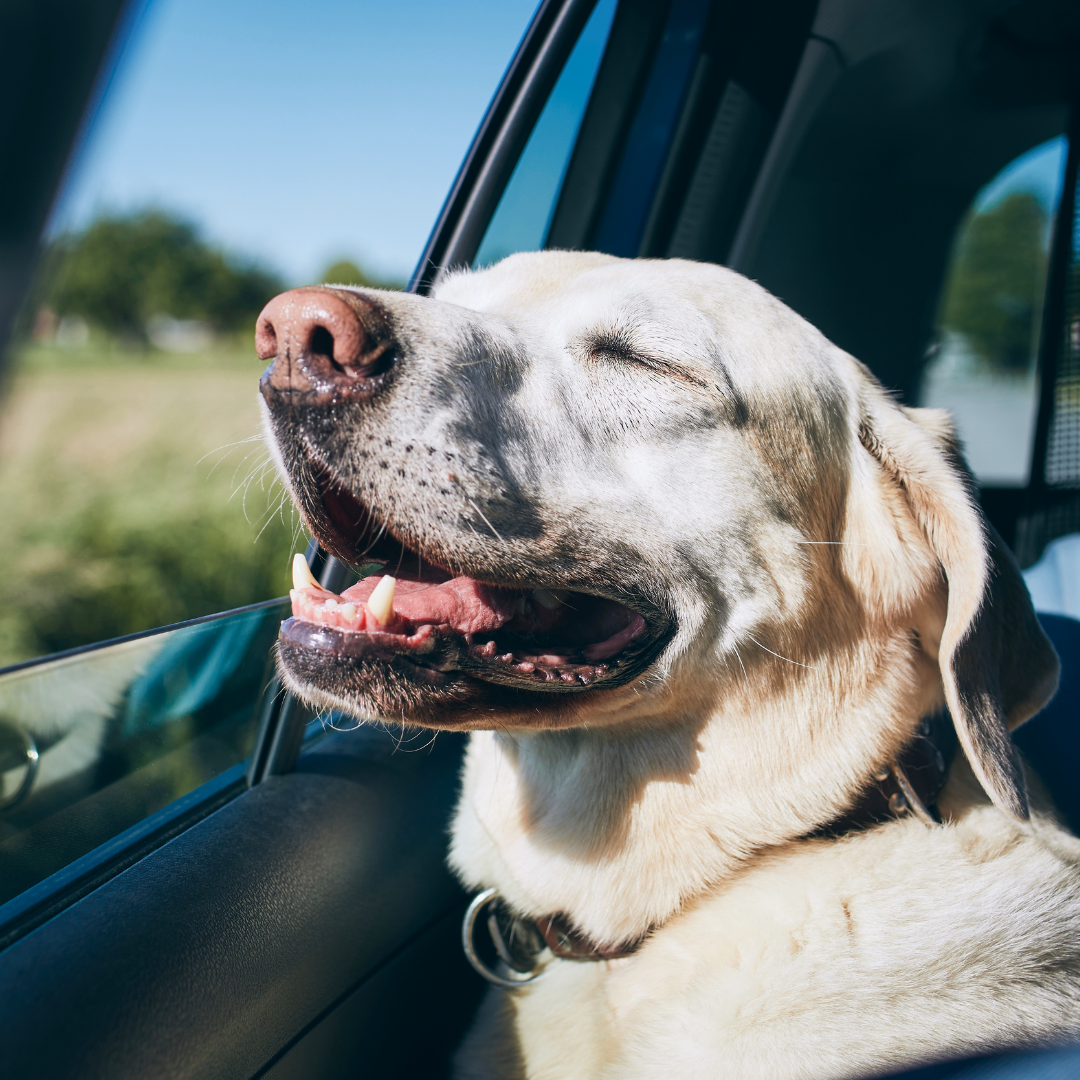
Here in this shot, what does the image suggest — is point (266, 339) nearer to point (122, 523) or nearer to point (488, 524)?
point (488, 524)

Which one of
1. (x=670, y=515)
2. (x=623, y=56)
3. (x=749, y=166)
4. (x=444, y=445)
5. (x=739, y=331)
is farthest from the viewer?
(x=749, y=166)

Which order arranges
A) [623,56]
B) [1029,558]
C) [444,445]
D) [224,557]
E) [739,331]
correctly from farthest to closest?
[224,557], [1029,558], [623,56], [739,331], [444,445]

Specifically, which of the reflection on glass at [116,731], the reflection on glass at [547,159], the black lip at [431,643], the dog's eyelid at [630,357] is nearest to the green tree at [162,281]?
the reflection on glass at [547,159]

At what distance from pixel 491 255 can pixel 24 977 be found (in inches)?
81.7

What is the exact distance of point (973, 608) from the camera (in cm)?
163

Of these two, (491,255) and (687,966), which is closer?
(687,966)

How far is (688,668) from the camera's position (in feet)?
5.66

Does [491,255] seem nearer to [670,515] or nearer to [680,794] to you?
[670,515]

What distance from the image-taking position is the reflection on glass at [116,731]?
4.83 feet

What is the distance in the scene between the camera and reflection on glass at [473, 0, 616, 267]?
239cm

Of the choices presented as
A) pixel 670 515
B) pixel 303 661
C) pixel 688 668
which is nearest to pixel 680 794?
pixel 688 668

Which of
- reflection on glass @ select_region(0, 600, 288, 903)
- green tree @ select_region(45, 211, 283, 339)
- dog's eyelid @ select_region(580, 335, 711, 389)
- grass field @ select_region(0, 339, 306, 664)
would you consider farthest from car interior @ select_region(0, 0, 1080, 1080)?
green tree @ select_region(45, 211, 283, 339)

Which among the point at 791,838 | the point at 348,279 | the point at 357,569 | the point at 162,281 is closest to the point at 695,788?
the point at 791,838

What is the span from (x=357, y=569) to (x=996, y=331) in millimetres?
6832
